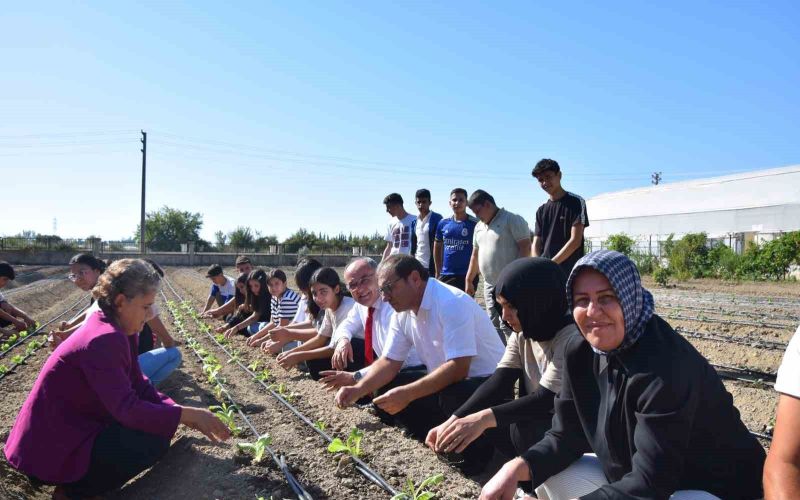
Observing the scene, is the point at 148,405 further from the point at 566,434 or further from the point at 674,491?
the point at 674,491

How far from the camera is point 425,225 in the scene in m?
6.95

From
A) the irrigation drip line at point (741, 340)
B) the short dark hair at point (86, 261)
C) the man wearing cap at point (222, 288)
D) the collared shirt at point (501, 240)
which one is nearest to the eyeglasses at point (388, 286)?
the collared shirt at point (501, 240)

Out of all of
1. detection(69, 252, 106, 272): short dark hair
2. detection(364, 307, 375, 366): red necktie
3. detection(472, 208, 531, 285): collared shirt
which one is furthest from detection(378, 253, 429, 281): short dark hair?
detection(69, 252, 106, 272): short dark hair

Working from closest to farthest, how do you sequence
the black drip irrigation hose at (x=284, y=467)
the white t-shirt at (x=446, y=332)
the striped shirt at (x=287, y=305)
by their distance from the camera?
1. the black drip irrigation hose at (x=284, y=467)
2. the white t-shirt at (x=446, y=332)
3. the striped shirt at (x=287, y=305)

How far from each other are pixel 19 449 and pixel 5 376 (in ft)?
13.8

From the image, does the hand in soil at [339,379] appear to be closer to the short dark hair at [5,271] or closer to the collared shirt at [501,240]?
the collared shirt at [501,240]

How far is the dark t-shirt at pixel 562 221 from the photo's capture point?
16.4ft

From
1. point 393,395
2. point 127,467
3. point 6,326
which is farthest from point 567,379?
point 6,326

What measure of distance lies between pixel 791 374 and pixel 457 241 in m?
4.92

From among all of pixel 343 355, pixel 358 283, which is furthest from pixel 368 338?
pixel 358 283

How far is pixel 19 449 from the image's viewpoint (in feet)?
9.48

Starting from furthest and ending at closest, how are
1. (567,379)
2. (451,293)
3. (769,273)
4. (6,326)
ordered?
(769,273) < (6,326) < (451,293) < (567,379)

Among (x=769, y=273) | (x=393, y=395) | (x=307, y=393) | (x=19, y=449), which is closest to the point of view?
(x=19, y=449)

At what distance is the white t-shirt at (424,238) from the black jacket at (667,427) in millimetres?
4846
